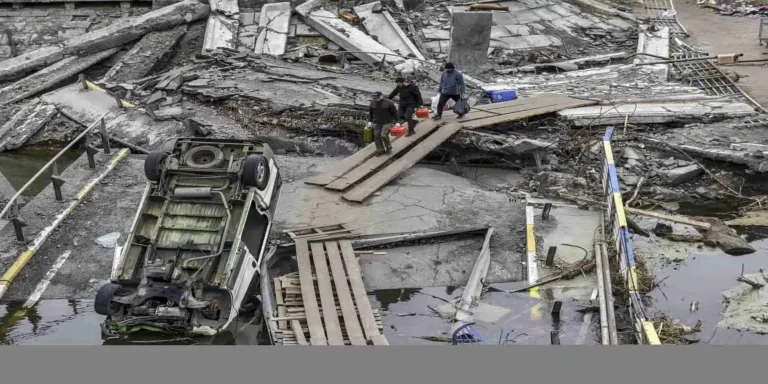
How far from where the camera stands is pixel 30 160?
52.3 ft

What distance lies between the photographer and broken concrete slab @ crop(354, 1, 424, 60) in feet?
64.9

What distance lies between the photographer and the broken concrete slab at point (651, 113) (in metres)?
14.4

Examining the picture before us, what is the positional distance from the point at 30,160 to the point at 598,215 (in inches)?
448

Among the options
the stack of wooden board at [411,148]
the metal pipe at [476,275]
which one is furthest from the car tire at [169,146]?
the metal pipe at [476,275]

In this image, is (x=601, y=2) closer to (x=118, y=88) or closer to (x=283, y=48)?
(x=283, y=48)

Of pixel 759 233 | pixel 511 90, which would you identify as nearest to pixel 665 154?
pixel 759 233

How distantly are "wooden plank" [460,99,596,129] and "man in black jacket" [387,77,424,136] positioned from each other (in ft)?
3.22

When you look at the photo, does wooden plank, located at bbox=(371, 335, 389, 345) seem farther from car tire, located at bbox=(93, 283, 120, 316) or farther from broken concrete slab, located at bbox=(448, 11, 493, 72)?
broken concrete slab, located at bbox=(448, 11, 493, 72)

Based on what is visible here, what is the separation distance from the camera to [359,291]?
937cm

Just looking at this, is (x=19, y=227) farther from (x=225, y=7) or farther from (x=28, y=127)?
(x=225, y=7)

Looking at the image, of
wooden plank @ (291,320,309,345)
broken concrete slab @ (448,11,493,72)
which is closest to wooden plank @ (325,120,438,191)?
wooden plank @ (291,320,309,345)

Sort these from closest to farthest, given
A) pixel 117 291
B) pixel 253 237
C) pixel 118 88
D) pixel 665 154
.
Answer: pixel 117 291 → pixel 253 237 → pixel 665 154 → pixel 118 88

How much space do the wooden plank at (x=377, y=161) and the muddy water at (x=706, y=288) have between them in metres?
4.76

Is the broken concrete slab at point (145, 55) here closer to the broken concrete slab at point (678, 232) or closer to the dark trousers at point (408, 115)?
the dark trousers at point (408, 115)
